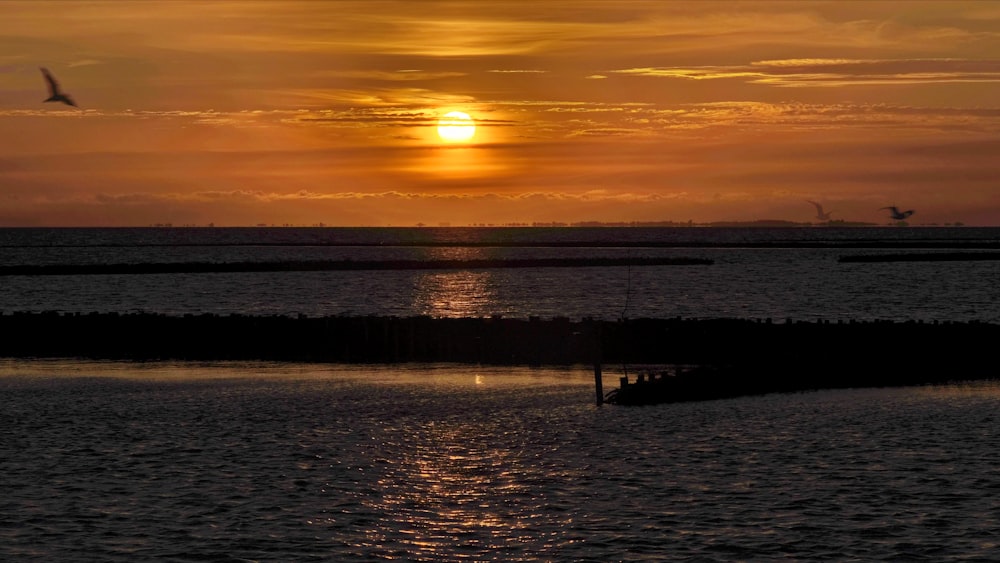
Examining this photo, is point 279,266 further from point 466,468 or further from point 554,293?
point 466,468

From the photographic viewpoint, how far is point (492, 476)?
25.4 metres

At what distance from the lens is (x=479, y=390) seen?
1583 inches

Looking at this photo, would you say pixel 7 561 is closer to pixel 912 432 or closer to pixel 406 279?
pixel 912 432

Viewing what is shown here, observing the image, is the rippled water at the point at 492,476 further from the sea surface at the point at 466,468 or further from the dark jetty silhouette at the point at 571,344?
the dark jetty silhouette at the point at 571,344

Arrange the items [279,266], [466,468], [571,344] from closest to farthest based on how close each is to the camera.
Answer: [466,468] → [571,344] → [279,266]

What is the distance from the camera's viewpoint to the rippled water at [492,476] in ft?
65.4

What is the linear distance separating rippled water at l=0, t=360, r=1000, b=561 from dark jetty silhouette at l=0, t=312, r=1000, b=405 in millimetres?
4795

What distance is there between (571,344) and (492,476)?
24.6 meters

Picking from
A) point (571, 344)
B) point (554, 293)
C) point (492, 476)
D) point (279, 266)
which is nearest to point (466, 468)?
point (492, 476)

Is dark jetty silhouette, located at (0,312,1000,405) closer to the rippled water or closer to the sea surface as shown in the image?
the sea surface

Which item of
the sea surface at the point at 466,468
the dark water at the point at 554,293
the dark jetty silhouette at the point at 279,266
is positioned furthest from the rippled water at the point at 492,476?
the dark jetty silhouette at the point at 279,266

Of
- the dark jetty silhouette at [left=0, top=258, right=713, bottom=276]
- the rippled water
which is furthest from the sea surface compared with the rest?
the dark jetty silhouette at [left=0, top=258, right=713, bottom=276]

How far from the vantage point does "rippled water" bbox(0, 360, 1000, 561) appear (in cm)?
1994

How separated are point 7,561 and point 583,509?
9.61 meters
